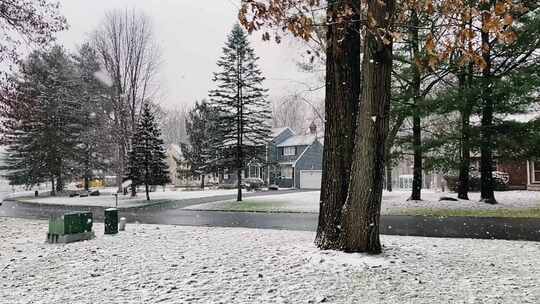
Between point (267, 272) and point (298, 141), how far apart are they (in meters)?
39.2

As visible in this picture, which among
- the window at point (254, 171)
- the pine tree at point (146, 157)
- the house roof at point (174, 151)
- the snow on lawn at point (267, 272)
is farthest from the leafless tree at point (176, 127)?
the snow on lawn at point (267, 272)

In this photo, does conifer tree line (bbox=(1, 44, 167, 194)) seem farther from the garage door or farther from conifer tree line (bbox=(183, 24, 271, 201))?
the garage door

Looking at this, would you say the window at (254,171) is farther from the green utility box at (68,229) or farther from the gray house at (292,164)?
the green utility box at (68,229)

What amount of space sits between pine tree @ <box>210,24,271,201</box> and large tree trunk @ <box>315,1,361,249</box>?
667 inches

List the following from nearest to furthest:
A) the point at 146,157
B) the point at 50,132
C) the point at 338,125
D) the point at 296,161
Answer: the point at 338,125
the point at 146,157
the point at 50,132
the point at 296,161

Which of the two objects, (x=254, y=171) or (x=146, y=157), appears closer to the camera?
(x=146, y=157)

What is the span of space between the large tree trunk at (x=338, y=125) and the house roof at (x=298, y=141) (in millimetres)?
36167

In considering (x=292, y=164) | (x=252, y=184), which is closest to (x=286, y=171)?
(x=292, y=164)

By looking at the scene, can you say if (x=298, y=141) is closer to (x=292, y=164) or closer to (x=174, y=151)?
(x=292, y=164)

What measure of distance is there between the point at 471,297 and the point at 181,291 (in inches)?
145

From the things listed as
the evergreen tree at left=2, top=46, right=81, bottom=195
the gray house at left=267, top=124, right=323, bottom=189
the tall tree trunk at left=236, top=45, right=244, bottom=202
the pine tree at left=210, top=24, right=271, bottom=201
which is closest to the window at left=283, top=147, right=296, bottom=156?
the gray house at left=267, top=124, right=323, bottom=189

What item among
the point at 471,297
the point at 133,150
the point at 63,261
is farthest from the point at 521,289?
the point at 133,150

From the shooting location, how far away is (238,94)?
81.4 feet

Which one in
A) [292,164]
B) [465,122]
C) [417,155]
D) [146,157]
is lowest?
[292,164]
